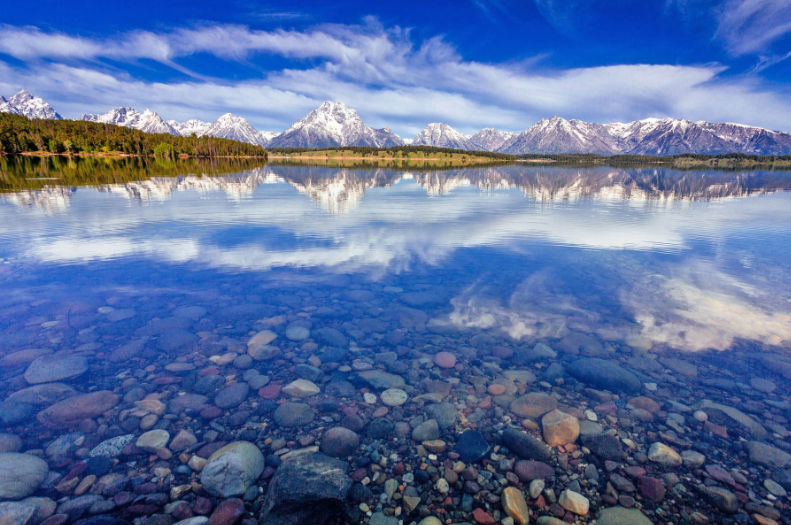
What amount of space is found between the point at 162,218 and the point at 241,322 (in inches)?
901

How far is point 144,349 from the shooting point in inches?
430

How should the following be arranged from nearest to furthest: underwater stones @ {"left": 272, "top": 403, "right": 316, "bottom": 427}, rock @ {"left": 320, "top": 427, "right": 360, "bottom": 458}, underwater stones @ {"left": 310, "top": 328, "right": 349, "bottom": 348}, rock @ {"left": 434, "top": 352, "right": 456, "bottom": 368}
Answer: rock @ {"left": 320, "top": 427, "right": 360, "bottom": 458} → underwater stones @ {"left": 272, "top": 403, "right": 316, "bottom": 427} → rock @ {"left": 434, "top": 352, "right": 456, "bottom": 368} → underwater stones @ {"left": 310, "top": 328, "right": 349, "bottom": 348}

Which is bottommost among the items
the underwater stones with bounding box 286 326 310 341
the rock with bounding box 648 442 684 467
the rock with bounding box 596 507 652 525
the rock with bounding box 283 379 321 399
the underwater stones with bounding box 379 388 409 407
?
the rock with bounding box 596 507 652 525

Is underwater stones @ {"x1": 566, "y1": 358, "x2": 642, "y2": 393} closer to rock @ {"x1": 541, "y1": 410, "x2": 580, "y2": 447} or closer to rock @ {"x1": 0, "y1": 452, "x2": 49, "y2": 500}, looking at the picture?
rock @ {"x1": 541, "y1": 410, "x2": 580, "y2": 447}

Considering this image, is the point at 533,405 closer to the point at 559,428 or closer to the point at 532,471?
the point at 559,428

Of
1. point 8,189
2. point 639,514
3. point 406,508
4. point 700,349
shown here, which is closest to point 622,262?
point 700,349

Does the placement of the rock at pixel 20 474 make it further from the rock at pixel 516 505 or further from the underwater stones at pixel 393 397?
the rock at pixel 516 505

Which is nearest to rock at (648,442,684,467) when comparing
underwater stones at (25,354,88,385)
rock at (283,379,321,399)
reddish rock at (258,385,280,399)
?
rock at (283,379,321,399)

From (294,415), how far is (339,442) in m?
1.41

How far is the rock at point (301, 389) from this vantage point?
30.1 ft

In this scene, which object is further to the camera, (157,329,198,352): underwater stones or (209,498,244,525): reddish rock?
(157,329,198,352): underwater stones

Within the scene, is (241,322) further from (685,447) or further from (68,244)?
(68,244)

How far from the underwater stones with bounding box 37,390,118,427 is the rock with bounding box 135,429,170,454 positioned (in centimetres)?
156

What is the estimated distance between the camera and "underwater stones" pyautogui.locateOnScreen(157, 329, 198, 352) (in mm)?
11141
